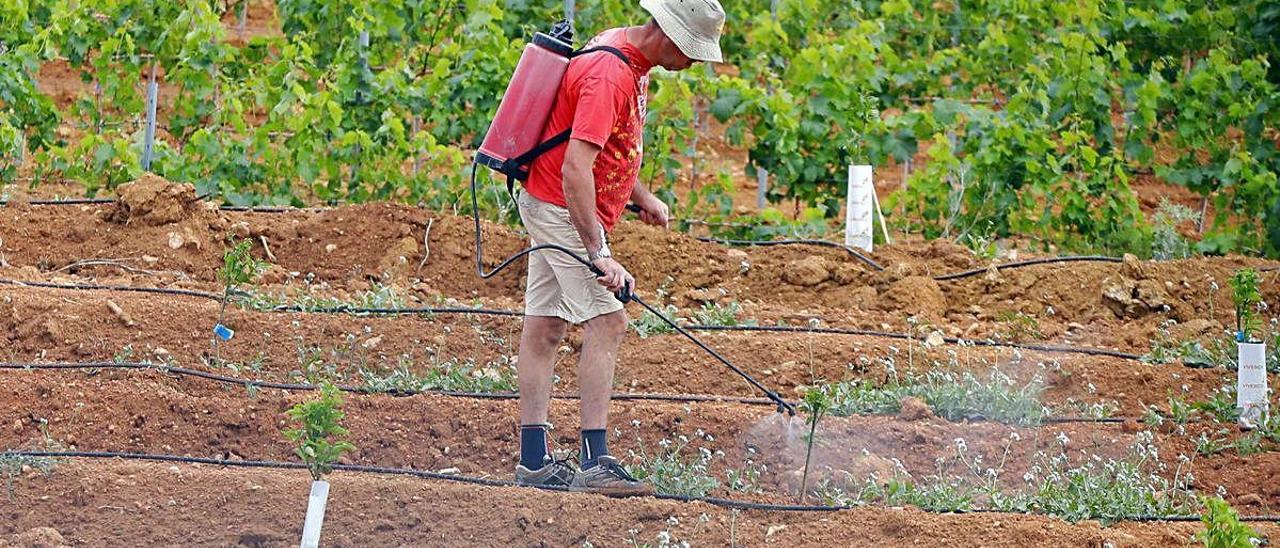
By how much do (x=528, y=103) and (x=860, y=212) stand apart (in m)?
3.85

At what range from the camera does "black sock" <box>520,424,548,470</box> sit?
5.28m

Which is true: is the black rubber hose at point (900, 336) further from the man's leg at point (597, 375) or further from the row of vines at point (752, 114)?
the row of vines at point (752, 114)

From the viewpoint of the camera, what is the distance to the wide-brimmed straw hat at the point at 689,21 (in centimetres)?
486

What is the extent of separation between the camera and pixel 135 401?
5.98 metres

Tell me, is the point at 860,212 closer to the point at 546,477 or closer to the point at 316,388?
the point at 316,388

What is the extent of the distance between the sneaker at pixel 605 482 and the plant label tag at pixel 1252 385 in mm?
2215

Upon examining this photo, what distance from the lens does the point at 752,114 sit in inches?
388

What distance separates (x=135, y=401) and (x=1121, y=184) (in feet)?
18.6

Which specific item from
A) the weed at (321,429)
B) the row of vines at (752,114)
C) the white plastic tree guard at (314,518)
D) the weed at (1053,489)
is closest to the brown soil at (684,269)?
the row of vines at (752,114)

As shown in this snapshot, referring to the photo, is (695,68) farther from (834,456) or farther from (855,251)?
(834,456)

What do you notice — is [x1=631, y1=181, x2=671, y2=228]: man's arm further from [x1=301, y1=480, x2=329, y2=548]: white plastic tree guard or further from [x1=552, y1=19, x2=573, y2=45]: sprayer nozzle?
[x1=301, y1=480, x2=329, y2=548]: white plastic tree guard

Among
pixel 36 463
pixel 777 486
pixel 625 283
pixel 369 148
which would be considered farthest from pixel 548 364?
pixel 369 148

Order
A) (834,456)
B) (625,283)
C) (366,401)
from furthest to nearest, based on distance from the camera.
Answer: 1. (366,401)
2. (834,456)
3. (625,283)

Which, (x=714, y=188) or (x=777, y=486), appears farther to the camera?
(x=714, y=188)
